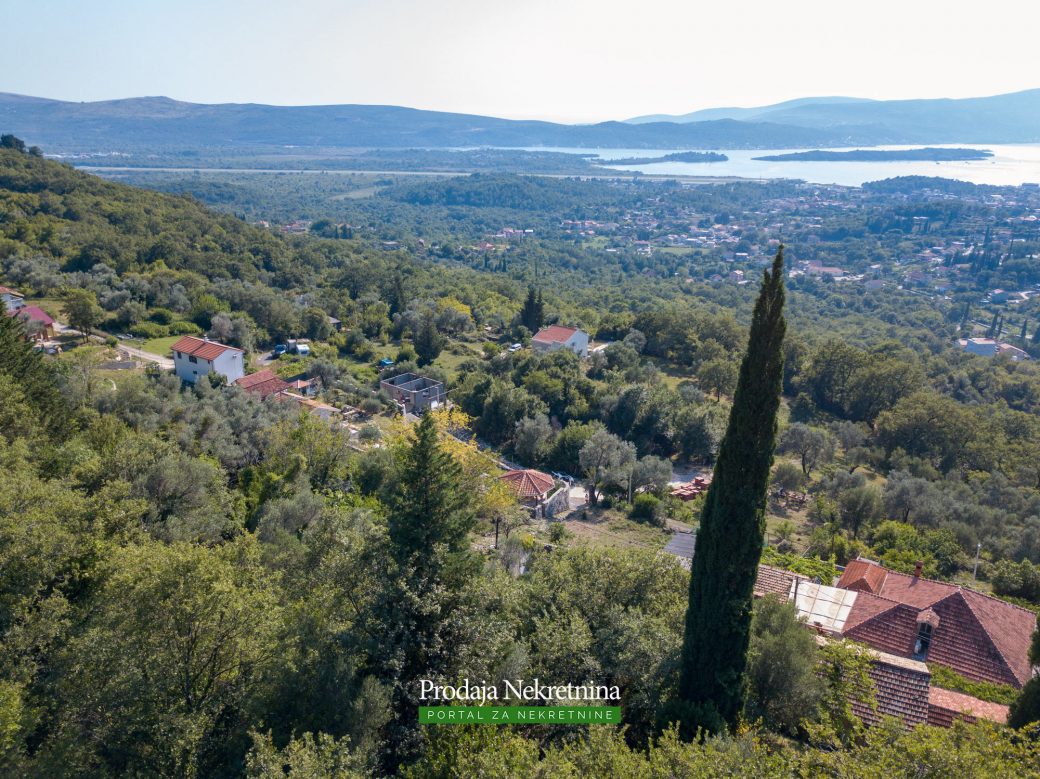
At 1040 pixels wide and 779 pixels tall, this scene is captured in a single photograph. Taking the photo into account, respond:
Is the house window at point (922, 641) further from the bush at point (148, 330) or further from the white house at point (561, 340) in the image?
the bush at point (148, 330)

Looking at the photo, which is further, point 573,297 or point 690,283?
point 690,283

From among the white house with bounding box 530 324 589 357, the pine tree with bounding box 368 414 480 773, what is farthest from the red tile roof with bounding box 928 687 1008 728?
the white house with bounding box 530 324 589 357

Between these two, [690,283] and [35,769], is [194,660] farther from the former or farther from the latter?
[690,283]

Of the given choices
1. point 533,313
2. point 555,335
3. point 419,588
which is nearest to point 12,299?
point 555,335

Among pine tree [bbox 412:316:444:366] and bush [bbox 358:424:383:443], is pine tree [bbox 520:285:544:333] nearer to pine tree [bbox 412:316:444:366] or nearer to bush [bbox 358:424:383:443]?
pine tree [bbox 412:316:444:366]

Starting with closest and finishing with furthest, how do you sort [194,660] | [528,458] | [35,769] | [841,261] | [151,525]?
[35,769]
[194,660]
[151,525]
[528,458]
[841,261]

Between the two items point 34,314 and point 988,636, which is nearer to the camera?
point 988,636

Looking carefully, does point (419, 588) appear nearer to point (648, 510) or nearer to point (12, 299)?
point (648, 510)

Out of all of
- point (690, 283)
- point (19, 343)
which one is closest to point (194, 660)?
point (19, 343)
